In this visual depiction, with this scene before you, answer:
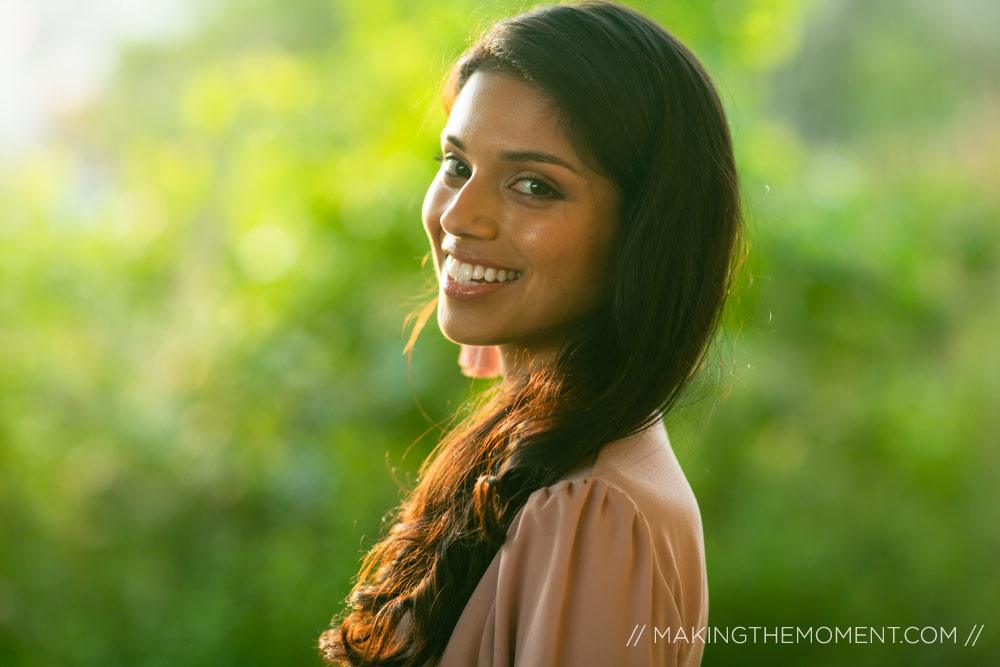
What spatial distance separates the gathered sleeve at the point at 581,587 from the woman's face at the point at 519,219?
0.27 meters

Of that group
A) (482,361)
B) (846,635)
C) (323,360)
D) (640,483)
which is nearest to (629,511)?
(640,483)

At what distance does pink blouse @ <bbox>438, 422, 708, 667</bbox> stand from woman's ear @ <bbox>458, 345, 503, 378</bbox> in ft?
1.75

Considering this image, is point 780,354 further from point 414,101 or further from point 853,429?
point 414,101

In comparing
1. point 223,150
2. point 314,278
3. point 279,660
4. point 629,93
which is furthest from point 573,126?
point 223,150

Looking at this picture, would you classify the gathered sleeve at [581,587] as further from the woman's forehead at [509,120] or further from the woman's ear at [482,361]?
the woman's ear at [482,361]

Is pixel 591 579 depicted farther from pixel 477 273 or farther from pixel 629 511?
pixel 477 273

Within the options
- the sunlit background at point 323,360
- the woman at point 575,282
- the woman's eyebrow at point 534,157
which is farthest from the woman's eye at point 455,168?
the sunlit background at point 323,360

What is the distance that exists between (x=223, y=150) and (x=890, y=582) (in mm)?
3294

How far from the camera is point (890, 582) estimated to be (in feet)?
11.7

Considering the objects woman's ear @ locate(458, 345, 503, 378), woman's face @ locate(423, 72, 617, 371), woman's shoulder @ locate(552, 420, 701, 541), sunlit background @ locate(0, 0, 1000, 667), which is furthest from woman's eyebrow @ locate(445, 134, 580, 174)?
sunlit background @ locate(0, 0, 1000, 667)

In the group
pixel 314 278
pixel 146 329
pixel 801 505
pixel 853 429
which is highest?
pixel 314 278

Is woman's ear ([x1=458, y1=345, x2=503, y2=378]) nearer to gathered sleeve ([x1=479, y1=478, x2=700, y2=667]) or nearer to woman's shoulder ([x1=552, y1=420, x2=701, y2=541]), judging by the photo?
woman's shoulder ([x1=552, y1=420, x2=701, y2=541])

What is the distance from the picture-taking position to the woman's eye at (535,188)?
122cm

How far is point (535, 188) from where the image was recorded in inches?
48.4
